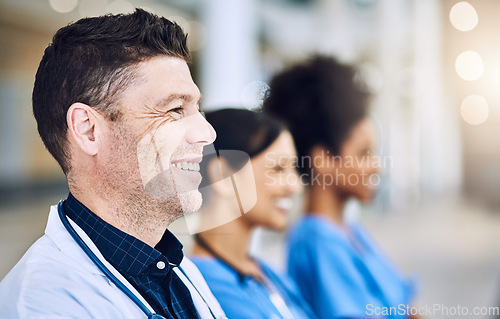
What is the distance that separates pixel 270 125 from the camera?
88 centimetres

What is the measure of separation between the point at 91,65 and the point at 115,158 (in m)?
0.11

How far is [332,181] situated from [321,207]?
9 cm

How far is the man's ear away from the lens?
0.53m

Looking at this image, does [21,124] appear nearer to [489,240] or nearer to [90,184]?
[90,184]

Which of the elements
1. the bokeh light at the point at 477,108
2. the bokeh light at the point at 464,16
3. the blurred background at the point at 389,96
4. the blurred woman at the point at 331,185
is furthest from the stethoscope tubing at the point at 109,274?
the bokeh light at the point at 464,16

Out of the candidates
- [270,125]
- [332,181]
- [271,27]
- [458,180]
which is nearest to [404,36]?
[458,180]

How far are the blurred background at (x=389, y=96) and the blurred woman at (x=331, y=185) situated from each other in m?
0.14

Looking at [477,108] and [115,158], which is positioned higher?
[115,158]

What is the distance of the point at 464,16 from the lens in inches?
101

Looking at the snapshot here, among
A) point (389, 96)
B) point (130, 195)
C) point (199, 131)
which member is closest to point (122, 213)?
point (130, 195)

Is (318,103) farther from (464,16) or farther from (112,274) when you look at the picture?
(464,16)

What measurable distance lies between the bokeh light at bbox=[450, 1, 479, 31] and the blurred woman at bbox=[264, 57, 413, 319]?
1.23 m

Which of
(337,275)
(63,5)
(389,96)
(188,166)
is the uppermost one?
(63,5)

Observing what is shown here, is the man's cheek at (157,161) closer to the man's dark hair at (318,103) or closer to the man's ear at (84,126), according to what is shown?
the man's ear at (84,126)
